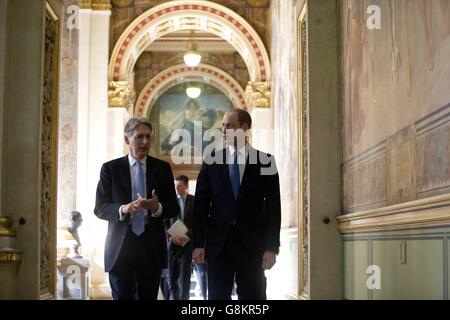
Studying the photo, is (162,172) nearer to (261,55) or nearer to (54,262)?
(54,262)

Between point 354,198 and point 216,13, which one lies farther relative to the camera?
point 216,13

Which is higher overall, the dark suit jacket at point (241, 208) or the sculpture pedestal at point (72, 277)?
the dark suit jacket at point (241, 208)

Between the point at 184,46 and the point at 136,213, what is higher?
the point at 184,46

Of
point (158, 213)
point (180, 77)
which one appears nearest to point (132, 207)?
point (158, 213)

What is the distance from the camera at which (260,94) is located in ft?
56.7

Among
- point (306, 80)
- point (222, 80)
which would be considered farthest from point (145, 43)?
point (306, 80)

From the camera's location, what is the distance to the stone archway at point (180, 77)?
84.0 ft

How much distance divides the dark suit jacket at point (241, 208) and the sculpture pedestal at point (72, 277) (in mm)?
7205

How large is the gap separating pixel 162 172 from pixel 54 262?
7.87 feet

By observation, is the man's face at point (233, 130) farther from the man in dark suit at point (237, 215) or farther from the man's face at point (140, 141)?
the man's face at point (140, 141)

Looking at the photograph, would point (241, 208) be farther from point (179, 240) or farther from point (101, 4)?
point (101, 4)

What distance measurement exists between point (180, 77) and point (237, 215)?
21332 mm

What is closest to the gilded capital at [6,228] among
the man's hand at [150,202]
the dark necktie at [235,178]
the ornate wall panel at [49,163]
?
the ornate wall panel at [49,163]

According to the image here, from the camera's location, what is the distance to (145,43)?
18578 mm
